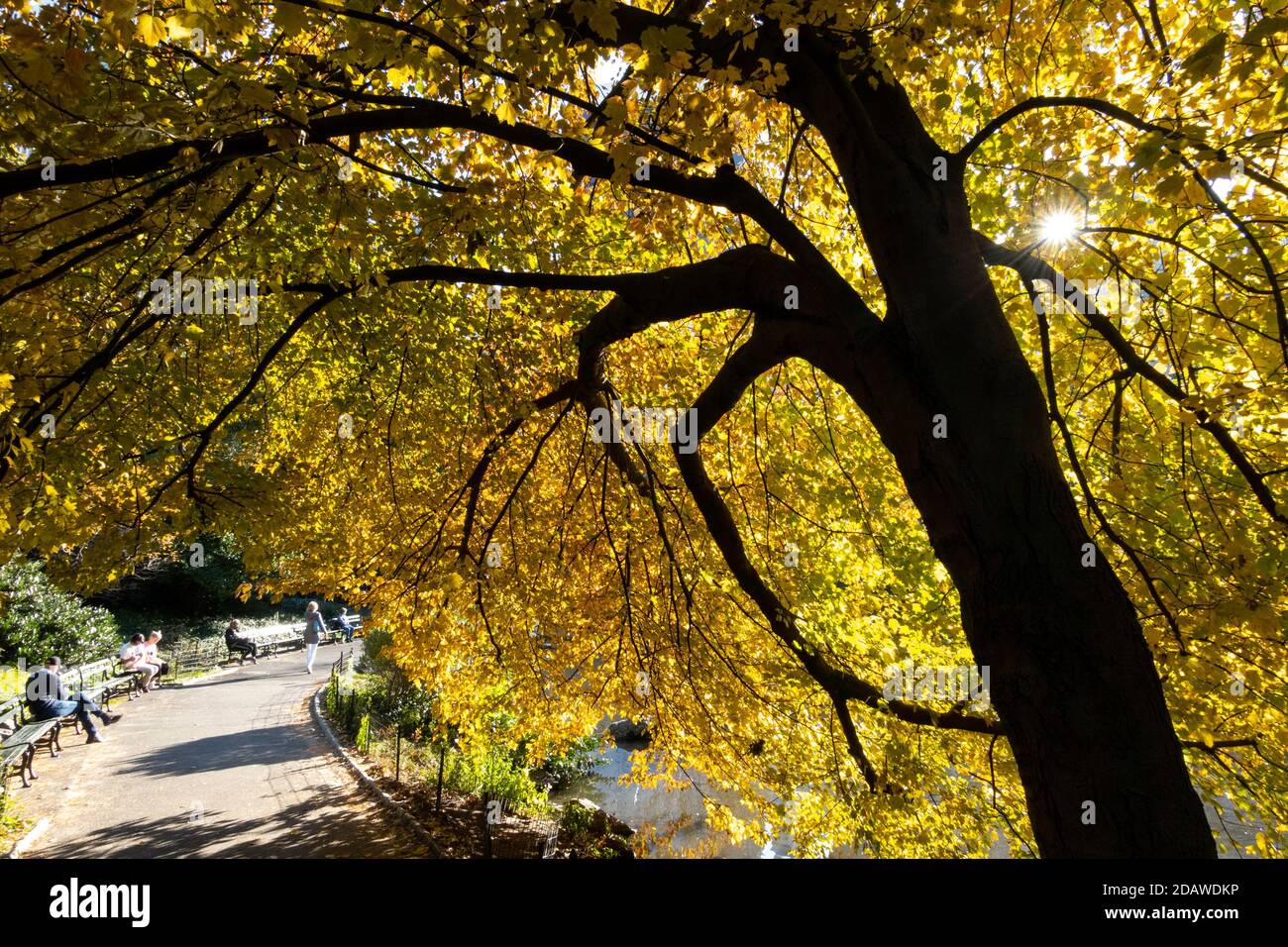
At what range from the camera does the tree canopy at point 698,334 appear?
325cm

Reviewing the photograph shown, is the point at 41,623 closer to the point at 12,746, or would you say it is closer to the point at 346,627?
the point at 12,746

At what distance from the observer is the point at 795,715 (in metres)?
6.62

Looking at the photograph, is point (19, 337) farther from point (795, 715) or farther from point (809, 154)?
Result: point (795, 715)

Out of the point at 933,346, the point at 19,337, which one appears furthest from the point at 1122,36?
the point at 19,337

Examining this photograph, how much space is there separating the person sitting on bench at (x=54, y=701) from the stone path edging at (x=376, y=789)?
3708 mm

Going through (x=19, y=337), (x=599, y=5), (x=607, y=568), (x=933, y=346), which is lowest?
(x=607, y=568)

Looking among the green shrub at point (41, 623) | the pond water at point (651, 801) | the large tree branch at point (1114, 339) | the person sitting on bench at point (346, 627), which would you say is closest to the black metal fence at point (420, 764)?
the pond water at point (651, 801)

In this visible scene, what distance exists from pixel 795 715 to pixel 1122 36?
20.8ft

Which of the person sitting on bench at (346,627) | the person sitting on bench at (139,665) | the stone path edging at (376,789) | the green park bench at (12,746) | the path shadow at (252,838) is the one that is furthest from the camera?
the person sitting on bench at (346,627)

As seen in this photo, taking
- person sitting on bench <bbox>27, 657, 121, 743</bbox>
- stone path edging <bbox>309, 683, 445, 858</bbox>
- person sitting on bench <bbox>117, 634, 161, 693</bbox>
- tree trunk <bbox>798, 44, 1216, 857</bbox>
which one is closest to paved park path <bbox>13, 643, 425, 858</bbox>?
stone path edging <bbox>309, 683, 445, 858</bbox>

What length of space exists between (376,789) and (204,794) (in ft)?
7.53

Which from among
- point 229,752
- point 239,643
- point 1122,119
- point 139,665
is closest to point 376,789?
point 229,752

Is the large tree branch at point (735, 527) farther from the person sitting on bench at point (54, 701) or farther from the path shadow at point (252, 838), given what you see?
the person sitting on bench at point (54, 701)

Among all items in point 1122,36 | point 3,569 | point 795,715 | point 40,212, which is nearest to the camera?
point 40,212
